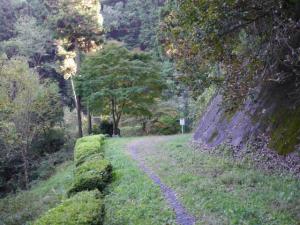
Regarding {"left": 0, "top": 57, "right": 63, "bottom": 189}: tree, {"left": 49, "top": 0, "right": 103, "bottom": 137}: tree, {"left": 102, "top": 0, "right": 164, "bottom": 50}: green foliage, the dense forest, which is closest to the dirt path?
the dense forest

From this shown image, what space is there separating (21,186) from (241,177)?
18.8 meters

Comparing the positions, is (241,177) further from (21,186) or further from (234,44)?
(21,186)

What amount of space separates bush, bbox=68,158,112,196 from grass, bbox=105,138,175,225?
306 mm

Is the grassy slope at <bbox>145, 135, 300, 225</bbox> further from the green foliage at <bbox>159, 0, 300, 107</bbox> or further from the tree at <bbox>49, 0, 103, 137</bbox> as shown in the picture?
the tree at <bbox>49, 0, 103, 137</bbox>

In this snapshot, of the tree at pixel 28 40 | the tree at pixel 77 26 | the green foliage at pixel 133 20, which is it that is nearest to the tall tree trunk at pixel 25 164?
the tree at pixel 77 26

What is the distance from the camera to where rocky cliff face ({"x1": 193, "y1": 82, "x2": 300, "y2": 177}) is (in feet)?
31.9

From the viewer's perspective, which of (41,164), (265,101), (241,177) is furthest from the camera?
(41,164)

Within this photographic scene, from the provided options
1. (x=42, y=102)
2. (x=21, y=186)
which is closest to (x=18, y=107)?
(x=42, y=102)

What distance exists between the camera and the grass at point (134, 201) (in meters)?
Result: 7.91

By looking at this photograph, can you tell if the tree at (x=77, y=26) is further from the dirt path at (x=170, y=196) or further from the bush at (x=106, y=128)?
the dirt path at (x=170, y=196)

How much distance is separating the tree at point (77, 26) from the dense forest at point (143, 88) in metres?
0.08

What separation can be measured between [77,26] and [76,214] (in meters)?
25.6

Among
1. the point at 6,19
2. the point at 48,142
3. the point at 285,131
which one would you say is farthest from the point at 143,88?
the point at 6,19

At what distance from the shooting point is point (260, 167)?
1002cm
